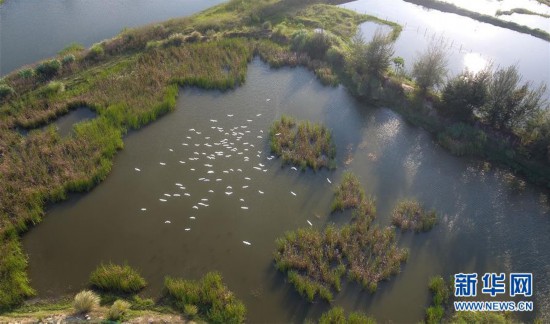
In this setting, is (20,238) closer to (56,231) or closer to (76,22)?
(56,231)

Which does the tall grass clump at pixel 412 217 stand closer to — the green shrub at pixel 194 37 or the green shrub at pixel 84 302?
the green shrub at pixel 84 302

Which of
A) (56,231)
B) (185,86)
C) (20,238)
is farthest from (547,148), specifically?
(20,238)

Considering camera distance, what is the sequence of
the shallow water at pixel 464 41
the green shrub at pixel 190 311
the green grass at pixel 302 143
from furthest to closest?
the shallow water at pixel 464 41, the green grass at pixel 302 143, the green shrub at pixel 190 311

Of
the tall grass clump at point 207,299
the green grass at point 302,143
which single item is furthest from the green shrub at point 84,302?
the green grass at point 302,143

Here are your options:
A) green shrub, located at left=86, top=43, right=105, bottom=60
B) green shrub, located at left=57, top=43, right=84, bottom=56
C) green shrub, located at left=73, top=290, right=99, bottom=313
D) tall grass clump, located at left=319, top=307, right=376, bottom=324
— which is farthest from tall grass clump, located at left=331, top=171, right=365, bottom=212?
green shrub, located at left=57, top=43, right=84, bottom=56

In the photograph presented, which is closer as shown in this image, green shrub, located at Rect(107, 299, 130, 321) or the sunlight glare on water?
green shrub, located at Rect(107, 299, 130, 321)

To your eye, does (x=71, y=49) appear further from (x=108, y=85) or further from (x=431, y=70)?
(x=431, y=70)

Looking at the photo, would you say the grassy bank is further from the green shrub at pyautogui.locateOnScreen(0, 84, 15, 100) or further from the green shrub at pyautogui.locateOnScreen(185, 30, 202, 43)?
the green shrub at pyautogui.locateOnScreen(0, 84, 15, 100)
